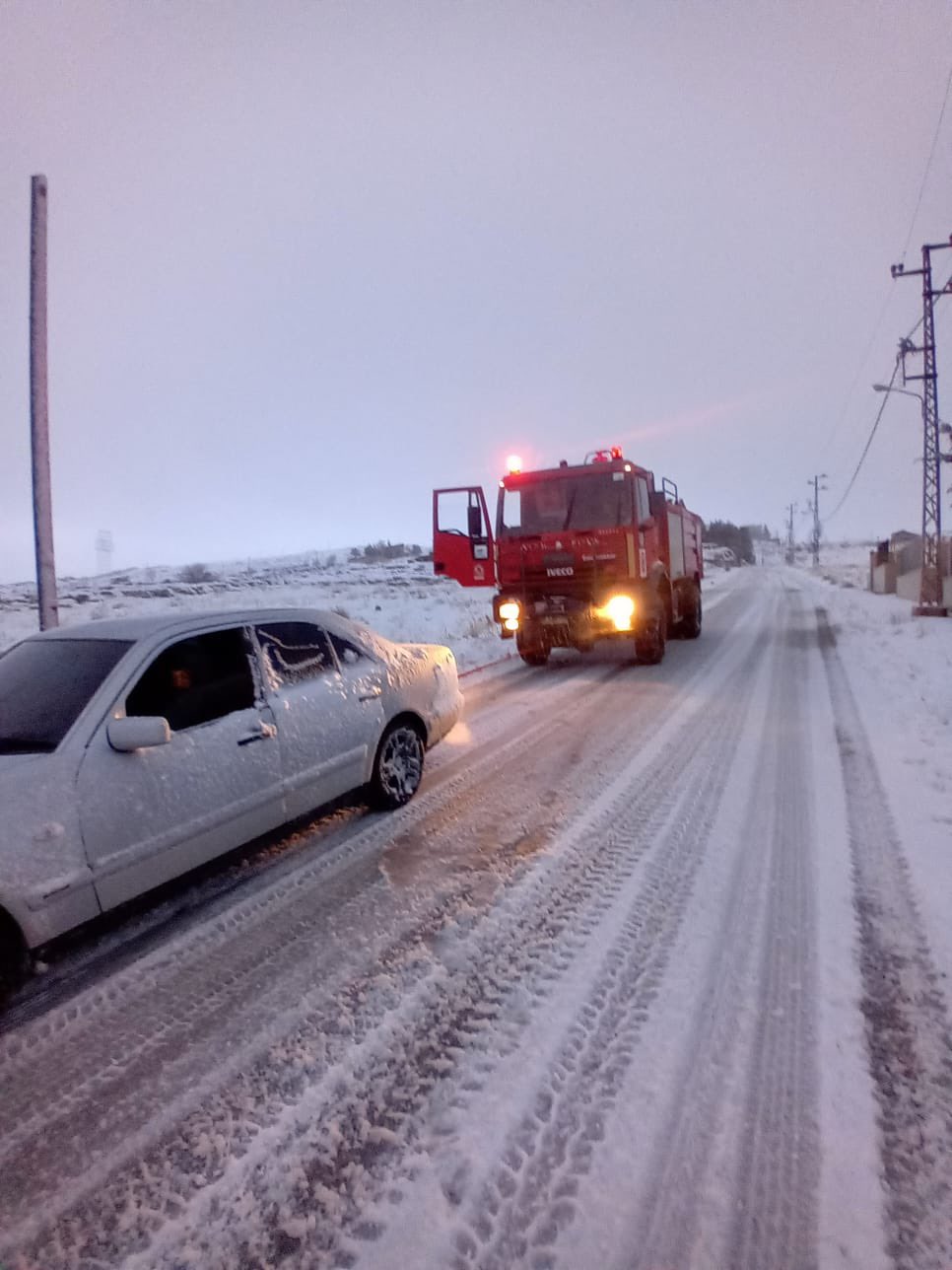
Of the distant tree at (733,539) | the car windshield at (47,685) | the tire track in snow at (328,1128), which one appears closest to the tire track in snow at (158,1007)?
the tire track in snow at (328,1128)

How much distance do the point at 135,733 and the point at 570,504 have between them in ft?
27.2

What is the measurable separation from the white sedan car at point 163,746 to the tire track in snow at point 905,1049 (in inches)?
120

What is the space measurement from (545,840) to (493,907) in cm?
91

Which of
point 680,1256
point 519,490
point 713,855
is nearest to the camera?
point 680,1256

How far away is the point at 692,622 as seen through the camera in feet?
47.8

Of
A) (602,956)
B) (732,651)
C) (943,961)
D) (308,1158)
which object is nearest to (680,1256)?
(308,1158)

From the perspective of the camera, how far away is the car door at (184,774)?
3.11 metres

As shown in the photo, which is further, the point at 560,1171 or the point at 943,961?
the point at 943,961

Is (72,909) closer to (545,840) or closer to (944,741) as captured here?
(545,840)

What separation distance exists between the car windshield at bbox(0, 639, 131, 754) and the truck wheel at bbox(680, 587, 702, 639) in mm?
12344

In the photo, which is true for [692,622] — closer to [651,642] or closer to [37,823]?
[651,642]

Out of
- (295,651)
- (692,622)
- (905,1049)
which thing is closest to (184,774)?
(295,651)

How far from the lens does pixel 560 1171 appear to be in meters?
2.09

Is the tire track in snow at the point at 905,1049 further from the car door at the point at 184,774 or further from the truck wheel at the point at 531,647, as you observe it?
the truck wheel at the point at 531,647
